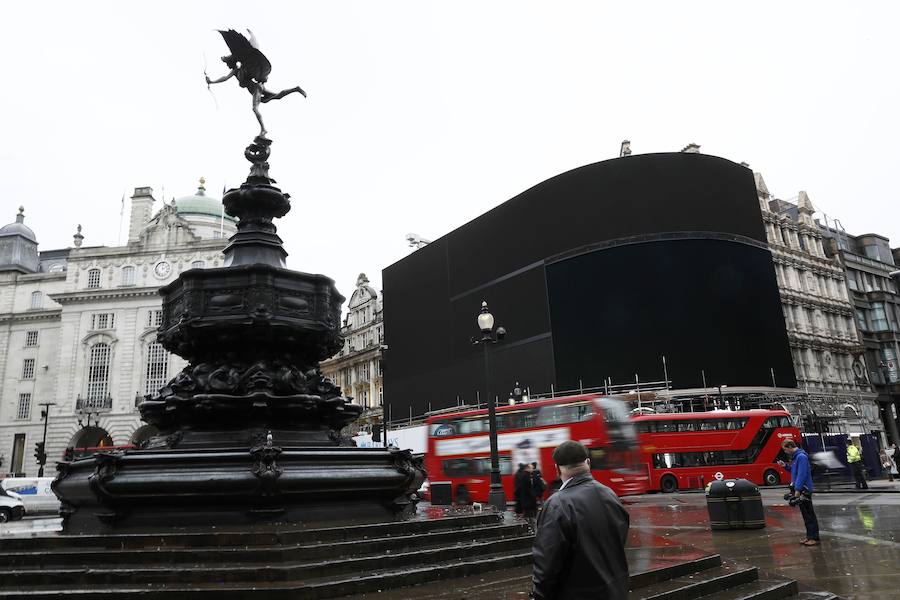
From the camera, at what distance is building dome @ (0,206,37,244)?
65062mm

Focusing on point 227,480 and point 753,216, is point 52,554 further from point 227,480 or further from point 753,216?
point 753,216

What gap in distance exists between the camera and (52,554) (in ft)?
20.3

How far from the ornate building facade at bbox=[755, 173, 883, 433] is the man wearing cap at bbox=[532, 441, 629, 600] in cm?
4697

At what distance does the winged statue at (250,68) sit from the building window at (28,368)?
58.5 meters

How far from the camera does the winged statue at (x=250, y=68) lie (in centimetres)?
1036

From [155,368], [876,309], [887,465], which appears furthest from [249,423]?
[876,309]

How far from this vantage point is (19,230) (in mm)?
65688

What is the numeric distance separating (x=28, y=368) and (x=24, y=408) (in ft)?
12.3

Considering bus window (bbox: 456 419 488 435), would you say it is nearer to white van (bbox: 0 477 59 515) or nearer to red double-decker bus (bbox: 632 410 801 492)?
red double-decker bus (bbox: 632 410 801 492)

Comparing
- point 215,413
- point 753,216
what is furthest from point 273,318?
point 753,216

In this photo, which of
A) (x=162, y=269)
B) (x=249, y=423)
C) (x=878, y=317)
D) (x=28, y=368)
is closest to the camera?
(x=249, y=423)

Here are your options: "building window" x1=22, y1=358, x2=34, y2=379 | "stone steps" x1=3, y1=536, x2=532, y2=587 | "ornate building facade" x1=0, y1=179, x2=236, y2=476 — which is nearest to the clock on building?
"ornate building facade" x1=0, y1=179, x2=236, y2=476

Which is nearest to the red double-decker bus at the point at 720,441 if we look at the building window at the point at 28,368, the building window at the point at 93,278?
the building window at the point at 93,278

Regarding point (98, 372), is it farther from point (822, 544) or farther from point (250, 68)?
point (822, 544)
